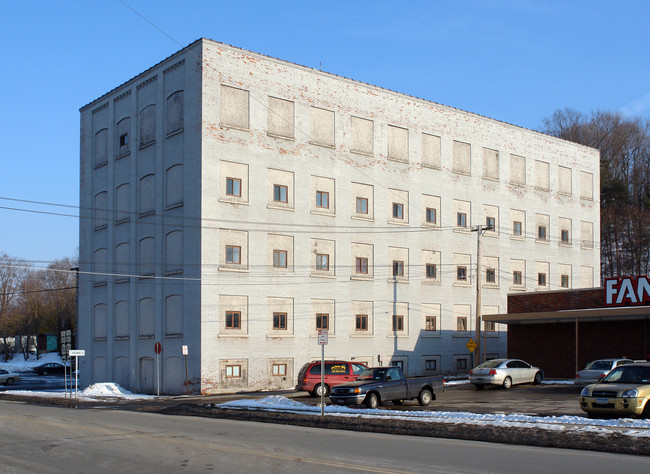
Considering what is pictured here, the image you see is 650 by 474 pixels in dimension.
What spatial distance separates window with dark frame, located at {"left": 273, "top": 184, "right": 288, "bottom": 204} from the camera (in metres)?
44.0

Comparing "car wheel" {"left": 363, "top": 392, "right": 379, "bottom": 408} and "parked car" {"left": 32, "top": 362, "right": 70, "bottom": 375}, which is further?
"parked car" {"left": 32, "top": 362, "right": 70, "bottom": 375}

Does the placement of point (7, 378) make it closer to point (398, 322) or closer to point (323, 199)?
point (323, 199)

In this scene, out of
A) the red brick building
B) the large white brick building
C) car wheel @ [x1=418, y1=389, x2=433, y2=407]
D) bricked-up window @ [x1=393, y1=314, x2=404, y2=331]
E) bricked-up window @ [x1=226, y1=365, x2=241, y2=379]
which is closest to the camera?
car wheel @ [x1=418, y1=389, x2=433, y2=407]

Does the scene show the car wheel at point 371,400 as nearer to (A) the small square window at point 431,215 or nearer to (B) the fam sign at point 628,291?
(B) the fam sign at point 628,291

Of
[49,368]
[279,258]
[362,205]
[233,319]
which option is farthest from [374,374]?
[49,368]

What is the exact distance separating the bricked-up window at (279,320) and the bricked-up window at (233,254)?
3.95 metres

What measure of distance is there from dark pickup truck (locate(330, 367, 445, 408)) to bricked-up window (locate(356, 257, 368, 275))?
69.0 ft

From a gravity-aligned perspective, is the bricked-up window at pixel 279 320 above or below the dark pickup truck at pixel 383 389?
above

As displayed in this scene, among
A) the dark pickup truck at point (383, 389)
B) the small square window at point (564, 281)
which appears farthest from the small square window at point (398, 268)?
the dark pickup truck at point (383, 389)

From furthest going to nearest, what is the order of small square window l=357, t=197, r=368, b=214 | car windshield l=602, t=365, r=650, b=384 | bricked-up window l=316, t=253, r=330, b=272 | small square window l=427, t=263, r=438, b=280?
small square window l=427, t=263, r=438, b=280 → small square window l=357, t=197, r=368, b=214 → bricked-up window l=316, t=253, r=330, b=272 → car windshield l=602, t=365, r=650, b=384

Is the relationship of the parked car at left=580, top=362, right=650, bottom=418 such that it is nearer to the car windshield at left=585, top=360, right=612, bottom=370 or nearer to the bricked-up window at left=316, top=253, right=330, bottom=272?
the car windshield at left=585, top=360, right=612, bottom=370

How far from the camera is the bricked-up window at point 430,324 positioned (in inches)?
2014

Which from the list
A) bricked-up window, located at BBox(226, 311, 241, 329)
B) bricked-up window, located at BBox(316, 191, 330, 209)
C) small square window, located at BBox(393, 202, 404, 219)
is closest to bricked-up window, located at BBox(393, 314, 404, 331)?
small square window, located at BBox(393, 202, 404, 219)

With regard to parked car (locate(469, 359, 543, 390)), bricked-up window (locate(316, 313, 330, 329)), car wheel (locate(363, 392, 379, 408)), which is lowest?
parked car (locate(469, 359, 543, 390))
